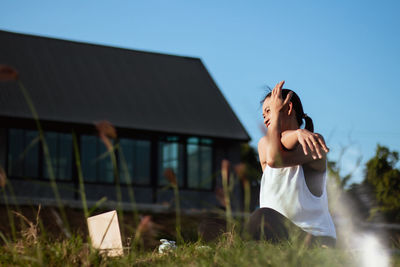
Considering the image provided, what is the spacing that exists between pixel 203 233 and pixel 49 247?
3.37ft

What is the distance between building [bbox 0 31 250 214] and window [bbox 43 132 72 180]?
3 centimetres

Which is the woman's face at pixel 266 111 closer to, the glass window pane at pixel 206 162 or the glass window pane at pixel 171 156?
the glass window pane at pixel 171 156

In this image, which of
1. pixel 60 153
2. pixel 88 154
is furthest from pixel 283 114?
pixel 88 154

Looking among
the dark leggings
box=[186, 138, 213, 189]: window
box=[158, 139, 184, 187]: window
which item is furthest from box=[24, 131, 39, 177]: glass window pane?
the dark leggings

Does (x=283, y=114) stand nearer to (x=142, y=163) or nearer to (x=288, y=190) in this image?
(x=288, y=190)

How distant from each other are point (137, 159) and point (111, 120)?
2.44 metres

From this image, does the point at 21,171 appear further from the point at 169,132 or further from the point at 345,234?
the point at 345,234

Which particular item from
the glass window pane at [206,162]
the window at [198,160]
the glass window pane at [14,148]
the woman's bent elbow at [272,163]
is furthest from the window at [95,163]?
the woman's bent elbow at [272,163]

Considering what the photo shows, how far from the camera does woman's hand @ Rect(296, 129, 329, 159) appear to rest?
3.04 meters

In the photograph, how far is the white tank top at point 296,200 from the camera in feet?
11.1

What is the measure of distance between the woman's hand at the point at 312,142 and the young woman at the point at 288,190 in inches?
3.8

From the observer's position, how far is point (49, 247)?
3133 millimetres

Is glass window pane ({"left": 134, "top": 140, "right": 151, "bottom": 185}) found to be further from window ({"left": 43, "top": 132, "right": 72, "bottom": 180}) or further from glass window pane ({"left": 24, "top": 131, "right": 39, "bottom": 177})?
glass window pane ({"left": 24, "top": 131, "right": 39, "bottom": 177})

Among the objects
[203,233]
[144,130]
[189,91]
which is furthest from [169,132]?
[203,233]
